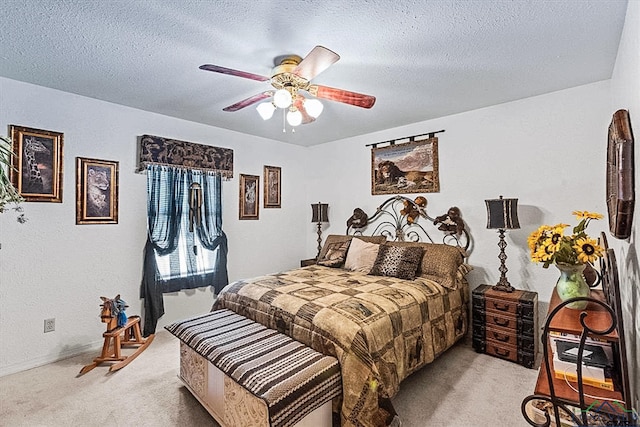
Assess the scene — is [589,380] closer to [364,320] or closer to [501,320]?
[364,320]

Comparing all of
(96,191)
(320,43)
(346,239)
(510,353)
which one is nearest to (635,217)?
(510,353)

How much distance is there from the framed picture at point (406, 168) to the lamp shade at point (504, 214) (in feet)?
2.93

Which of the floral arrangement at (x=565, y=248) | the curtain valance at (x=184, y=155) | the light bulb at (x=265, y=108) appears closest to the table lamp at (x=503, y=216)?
the floral arrangement at (x=565, y=248)

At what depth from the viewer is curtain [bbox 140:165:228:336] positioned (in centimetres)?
350

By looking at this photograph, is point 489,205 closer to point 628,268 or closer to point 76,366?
point 628,268

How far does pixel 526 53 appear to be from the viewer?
7.43 ft

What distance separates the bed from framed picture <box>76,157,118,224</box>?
1543 mm

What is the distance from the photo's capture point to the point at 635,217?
158 cm

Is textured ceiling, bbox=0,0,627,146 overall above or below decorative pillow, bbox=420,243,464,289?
above

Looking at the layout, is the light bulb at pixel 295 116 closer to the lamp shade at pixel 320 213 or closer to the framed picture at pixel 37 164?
the framed picture at pixel 37 164

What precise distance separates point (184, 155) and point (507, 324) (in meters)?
3.82

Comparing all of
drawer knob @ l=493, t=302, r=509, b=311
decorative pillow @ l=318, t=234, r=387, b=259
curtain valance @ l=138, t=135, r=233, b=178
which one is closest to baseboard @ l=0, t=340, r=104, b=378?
curtain valance @ l=138, t=135, r=233, b=178

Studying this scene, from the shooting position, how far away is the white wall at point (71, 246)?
272cm

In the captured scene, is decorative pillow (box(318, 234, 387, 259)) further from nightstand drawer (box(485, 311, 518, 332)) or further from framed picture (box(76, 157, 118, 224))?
framed picture (box(76, 157, 118, 224))
